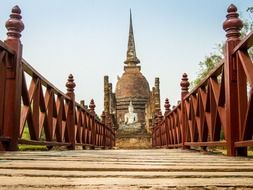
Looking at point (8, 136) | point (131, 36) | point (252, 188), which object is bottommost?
point (252, 188)

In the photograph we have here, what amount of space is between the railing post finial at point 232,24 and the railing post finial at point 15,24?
1.67m

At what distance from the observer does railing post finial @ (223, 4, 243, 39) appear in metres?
3.12

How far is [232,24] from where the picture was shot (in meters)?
3.15

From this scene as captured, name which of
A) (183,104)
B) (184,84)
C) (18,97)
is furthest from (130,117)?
(18,97)

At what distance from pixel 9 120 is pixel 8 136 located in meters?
0.12

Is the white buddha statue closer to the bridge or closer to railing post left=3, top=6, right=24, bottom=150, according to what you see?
the bridge

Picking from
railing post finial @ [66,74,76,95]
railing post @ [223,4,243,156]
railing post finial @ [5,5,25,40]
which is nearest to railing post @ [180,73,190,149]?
railing post finial @ [66,74,76,95]

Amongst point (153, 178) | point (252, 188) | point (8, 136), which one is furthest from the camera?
point (8, 136)

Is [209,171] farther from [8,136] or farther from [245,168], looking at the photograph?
[8,136]

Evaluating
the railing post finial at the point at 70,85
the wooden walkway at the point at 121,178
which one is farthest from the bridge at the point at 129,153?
the railing post finial at the point at 70,85

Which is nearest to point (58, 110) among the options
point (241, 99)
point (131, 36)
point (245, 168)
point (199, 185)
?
point (241, 99)

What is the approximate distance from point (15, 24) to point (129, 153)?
56.5 inches

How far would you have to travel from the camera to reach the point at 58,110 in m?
4.86

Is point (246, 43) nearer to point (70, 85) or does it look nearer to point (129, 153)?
point (129, 153)
